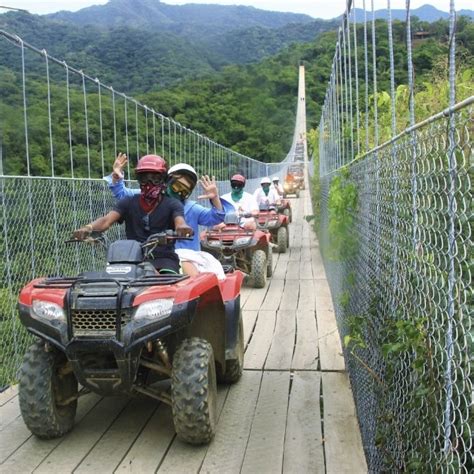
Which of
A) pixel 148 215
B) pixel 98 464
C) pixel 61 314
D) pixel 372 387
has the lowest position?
pixel 98 464

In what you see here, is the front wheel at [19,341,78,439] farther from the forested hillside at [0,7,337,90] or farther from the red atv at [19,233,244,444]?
the forested hillside at [0,7,337,90]

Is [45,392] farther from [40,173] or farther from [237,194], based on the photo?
[237,194]

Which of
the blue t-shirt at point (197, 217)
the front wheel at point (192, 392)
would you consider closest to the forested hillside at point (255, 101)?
the blue t-shirt at point (197, 217)

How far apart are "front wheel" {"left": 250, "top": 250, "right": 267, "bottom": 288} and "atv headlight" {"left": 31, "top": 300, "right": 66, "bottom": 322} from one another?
4.65 metres

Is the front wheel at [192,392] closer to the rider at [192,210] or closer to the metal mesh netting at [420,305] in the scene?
the metal mesh netting at [420,305]

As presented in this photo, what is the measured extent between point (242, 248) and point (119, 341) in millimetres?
4860

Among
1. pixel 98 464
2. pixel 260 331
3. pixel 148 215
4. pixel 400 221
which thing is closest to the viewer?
pixel 400 221

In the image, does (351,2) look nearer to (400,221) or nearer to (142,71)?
(400,221)

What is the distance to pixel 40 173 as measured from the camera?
577 centimetres

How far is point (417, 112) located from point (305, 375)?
197cm

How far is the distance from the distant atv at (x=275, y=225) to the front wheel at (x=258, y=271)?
282cm

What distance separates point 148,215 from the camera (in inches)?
149

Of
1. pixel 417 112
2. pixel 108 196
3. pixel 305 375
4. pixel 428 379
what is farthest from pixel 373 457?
pixel 108 196

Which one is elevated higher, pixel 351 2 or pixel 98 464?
pixel 351 2
